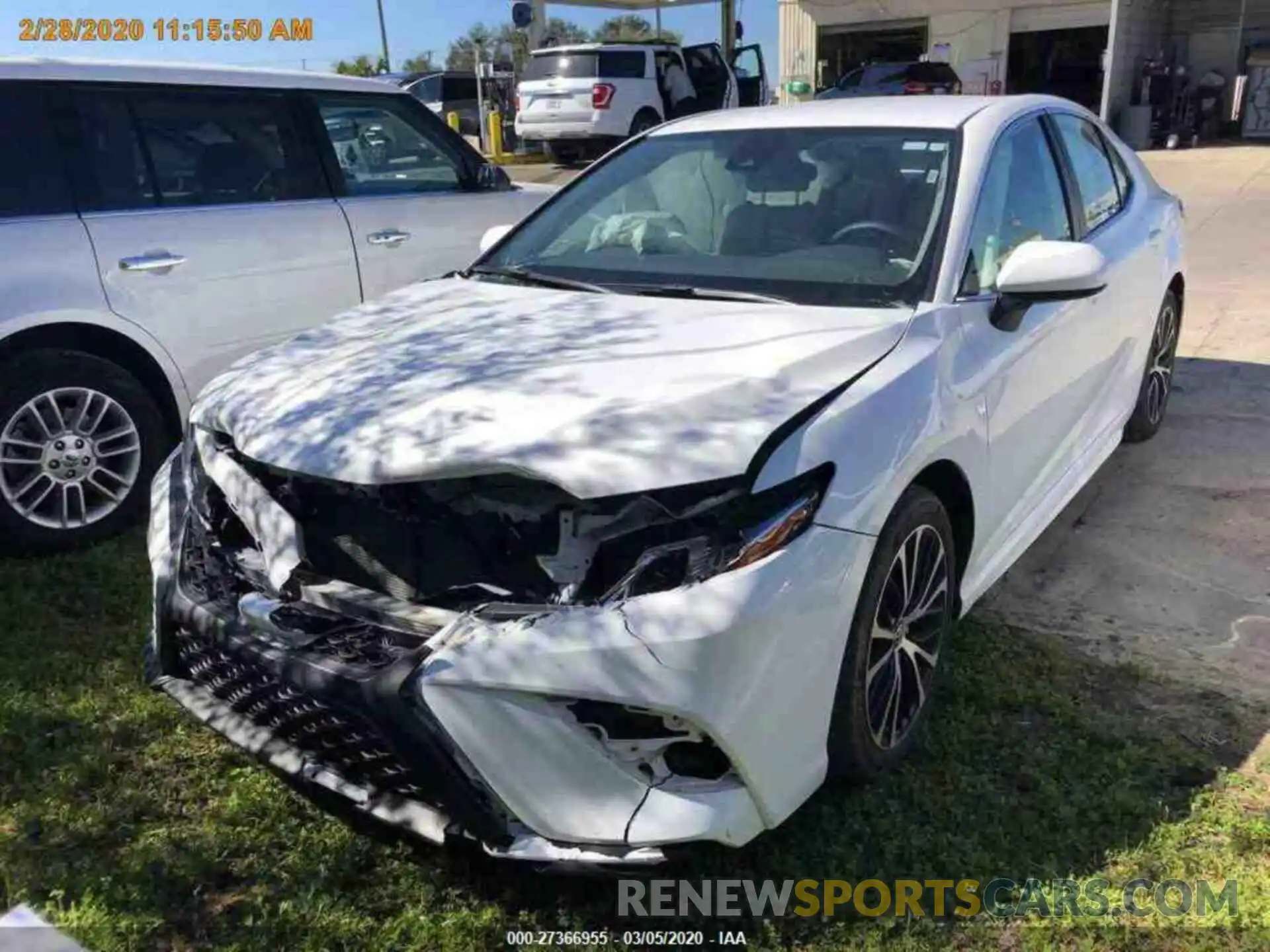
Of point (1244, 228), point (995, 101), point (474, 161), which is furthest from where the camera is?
point (1244, 228)

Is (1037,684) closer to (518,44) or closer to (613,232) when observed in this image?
(613,232)

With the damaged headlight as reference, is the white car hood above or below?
above

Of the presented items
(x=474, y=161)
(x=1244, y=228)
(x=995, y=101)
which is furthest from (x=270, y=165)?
(x=1244, y=228)

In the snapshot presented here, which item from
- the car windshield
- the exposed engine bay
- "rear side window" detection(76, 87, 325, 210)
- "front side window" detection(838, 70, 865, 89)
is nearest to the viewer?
the exposed engine bay

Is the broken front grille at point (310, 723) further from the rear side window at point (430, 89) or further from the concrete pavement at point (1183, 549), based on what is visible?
the rear side window at point (430, 89)

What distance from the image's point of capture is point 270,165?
16.1 ft

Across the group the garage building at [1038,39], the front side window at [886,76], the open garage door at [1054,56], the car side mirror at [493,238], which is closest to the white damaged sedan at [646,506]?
the car side mirror at [493,238]

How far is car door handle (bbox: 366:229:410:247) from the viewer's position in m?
5.13

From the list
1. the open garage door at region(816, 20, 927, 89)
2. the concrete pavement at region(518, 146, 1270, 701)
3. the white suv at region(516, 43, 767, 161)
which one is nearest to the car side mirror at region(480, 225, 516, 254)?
the concrete pavement at region(518, 146, 1270, 701)

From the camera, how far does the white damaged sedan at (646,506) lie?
2164 millimetres

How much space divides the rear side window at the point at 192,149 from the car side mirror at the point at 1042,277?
10.5 feet

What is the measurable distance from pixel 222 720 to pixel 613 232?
207cm

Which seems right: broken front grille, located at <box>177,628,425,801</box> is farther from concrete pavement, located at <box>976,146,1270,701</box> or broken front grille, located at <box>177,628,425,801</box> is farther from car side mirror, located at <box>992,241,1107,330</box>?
concrete pavement, located at <box>976,146,1270,701</box>

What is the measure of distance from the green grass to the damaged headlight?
2.26 feet
